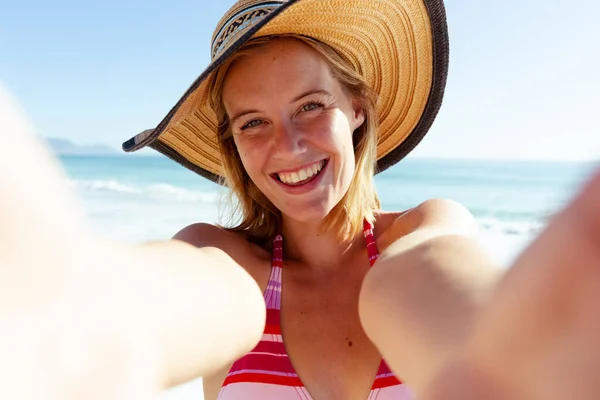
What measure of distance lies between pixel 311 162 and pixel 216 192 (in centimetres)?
1064

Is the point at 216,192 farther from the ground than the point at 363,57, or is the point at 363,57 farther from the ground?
the point at 363,57

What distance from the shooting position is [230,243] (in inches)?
65.2

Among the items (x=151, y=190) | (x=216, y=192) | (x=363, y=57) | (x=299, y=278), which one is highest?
(x=363, y=57)

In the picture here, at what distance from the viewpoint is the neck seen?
→ 6.07 feet

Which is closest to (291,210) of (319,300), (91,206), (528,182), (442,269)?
(319,300)

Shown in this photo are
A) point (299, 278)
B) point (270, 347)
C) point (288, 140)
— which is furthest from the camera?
point (299, 278)

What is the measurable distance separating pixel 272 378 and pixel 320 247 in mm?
516

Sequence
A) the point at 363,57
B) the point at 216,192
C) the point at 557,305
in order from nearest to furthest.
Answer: the point at 557,305, the point at 363,57, the point at 216,192

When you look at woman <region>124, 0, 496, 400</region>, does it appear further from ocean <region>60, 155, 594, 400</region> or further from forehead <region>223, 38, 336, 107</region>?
ocean <region>60, 155, 594, 400</region>

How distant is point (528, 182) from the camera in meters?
17.6

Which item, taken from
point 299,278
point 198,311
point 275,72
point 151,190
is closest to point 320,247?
point 299,278

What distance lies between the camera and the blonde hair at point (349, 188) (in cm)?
179

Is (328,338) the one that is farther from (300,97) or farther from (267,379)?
(300,97)

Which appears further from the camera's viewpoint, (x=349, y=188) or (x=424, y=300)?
(x=349, y=188)
